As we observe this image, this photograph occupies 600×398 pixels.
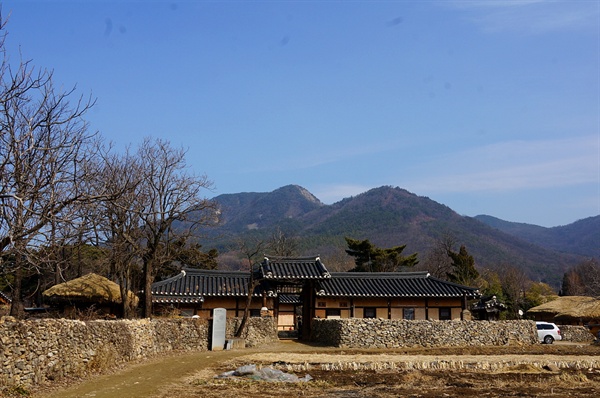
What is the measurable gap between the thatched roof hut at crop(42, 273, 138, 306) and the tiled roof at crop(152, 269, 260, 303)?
3.83m

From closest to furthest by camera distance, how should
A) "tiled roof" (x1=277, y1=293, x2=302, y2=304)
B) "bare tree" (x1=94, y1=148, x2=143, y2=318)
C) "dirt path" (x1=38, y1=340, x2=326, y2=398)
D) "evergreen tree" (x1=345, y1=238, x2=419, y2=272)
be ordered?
"dirt path" (x1=38, y1=340, x2=326, y2=398), "bare tree" (x1=94, y1=148, x2=143, y2=318), "tiled roof" (x1=277, y1=293, x2=302, y2=304), "evergreen tree" (x1=345, y1=238, x2=419, y2=272)

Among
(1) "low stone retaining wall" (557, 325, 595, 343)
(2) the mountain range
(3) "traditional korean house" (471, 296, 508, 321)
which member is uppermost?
(2) the mountain range

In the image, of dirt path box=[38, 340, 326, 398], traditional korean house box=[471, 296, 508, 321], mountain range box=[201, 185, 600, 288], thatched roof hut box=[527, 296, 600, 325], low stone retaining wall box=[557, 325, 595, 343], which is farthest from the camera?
mountain range box=[201, 185, 600, 288]

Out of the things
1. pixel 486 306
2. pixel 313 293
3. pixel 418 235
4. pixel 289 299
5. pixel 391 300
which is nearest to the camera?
pixel 313 293

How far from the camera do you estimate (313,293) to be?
123 feet

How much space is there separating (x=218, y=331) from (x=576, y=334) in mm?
27658

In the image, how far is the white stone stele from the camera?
1129 inches

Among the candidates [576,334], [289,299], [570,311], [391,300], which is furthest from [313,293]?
[570,311]

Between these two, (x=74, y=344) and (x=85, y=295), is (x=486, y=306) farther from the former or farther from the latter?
(x=74, y=344)

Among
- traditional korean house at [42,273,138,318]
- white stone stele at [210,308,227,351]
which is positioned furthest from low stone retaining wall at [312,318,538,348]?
traditional korean house at [42,273,138,318]

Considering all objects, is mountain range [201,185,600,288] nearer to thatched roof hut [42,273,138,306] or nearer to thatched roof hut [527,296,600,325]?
thatched roof hut [527,296,600,325]

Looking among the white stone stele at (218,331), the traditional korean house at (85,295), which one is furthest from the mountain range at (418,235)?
the white stone stele at (218,331)

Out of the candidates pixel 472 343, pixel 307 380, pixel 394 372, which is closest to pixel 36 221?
pixel 307 380

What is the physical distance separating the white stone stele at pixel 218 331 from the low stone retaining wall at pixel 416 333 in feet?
21.9
